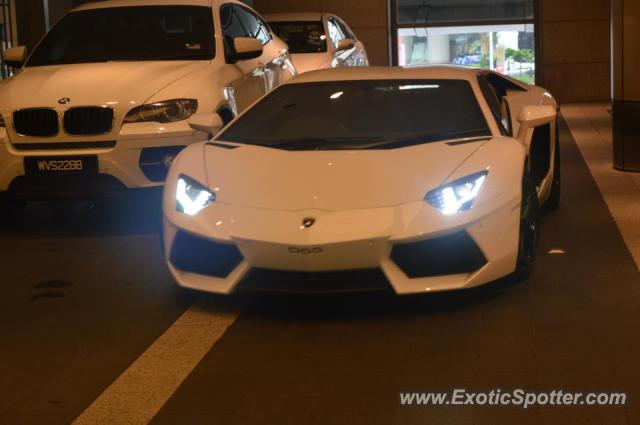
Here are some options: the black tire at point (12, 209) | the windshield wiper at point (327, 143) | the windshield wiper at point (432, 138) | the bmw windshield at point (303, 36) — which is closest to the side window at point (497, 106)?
the windshield wiper at point (432, 138)

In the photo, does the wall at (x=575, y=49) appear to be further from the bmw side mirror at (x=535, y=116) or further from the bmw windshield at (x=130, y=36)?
the bmw side mirror at (x=535, y=116)

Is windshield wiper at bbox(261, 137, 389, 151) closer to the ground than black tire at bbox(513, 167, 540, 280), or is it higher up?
higher up

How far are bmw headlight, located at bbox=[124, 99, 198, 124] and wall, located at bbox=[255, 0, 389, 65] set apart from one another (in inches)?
522

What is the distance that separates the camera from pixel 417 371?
16.8ft

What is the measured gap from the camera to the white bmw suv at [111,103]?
28.6ft

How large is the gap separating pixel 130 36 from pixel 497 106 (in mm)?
4013

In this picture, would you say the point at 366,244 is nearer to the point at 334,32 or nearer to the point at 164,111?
the point at 164,111

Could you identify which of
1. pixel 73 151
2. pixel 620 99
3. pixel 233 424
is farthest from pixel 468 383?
pixel 620 99

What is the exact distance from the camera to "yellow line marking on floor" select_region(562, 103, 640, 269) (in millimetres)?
8297

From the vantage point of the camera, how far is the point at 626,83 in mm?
10977

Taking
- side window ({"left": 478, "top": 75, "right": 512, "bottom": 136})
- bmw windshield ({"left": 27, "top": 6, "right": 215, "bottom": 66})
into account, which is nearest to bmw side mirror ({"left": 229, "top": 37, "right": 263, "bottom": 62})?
bmw windshield ({"left": 27, "top": 6, "right": 215, "bottom": 66})

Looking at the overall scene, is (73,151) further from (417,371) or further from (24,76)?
(417,371)

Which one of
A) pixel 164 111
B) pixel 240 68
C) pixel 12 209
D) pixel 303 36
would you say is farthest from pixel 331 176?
pixel 303 36

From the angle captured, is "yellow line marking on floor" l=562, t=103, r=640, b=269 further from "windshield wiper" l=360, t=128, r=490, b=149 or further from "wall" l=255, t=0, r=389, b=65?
"wall" l=255, t=0, r=389, b=65
